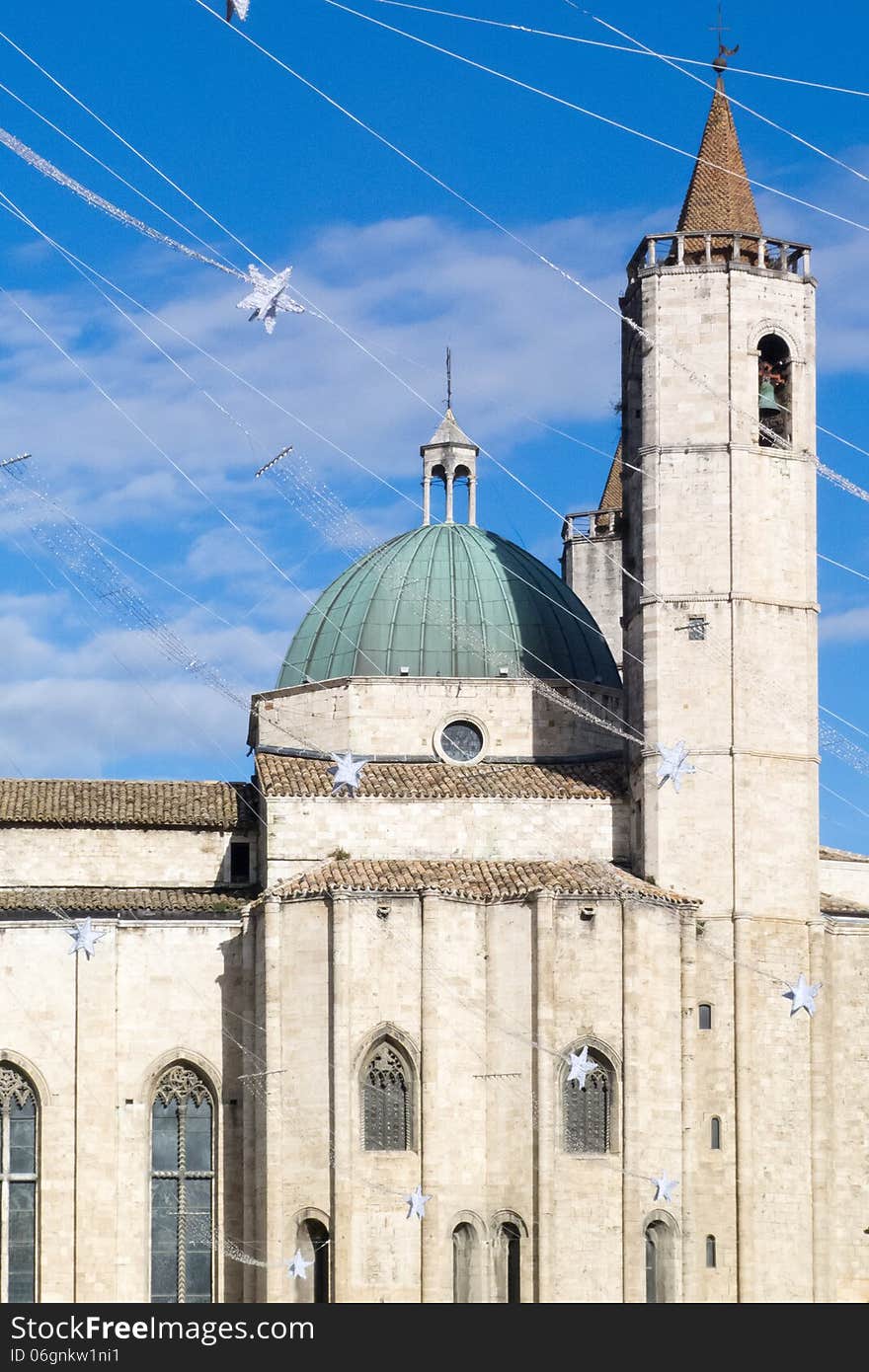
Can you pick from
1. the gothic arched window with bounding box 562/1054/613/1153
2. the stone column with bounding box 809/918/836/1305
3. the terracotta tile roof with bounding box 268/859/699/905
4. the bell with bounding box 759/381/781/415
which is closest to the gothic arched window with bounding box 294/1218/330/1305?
the gothic arched window with bounding box 562/1054/613/1153

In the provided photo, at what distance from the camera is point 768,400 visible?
221 feet

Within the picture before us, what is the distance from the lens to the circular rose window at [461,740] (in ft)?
227

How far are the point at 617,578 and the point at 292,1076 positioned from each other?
66.4 ft

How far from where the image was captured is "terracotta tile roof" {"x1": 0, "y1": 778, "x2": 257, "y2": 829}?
224 feet

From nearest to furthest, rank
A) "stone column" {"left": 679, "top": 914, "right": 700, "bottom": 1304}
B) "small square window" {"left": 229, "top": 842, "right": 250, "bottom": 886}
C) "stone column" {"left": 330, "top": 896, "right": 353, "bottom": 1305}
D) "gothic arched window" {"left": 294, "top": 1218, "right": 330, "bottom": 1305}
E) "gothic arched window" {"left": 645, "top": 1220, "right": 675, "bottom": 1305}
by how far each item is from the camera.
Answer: "stone column" {"left": 330, "top": 896, "right": 353, "bottom": 1305} → "gothic arched window" {"left": 294, "top": 1218, "right": 330, "bottom": 1305} → "gothic arched window" {"left": 645, "top": 1220, "right": 675, "bottom": 1305} → "stone column" {"left": 679, "top": 914, "right": 700, "bottom": 1304} → "small square window" {"left": 229, "top": 842, "right": 250, "bottom": 886}

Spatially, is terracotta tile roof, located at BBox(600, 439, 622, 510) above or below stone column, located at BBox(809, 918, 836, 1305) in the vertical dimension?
above

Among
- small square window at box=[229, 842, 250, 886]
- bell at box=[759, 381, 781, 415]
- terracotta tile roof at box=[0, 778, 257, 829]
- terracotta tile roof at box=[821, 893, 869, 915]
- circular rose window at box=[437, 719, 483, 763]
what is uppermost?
bell at box=[759, 381, 781, 415]

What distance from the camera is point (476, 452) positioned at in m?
74.6

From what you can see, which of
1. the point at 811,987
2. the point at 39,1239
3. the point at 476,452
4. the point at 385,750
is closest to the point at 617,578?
the point at 476,452

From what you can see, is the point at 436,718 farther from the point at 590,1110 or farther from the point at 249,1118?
the point at 590,1110

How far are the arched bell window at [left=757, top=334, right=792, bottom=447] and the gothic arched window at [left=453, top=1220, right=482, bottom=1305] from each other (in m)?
17.1

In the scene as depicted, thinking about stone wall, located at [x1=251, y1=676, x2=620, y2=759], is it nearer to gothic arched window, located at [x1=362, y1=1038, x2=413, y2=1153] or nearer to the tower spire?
gothic arched window, located at [x1=362, y1=1038, x2=413, y2=1153]

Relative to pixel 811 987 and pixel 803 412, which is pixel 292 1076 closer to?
pixel 811 987

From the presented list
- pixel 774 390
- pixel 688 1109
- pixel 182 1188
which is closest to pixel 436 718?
pixel 774 390
